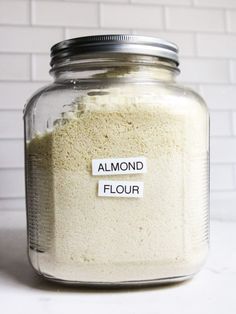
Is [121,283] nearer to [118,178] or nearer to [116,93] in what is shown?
[118,178]

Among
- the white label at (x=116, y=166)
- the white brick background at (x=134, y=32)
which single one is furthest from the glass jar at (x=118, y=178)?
the white brick background at (x=134, y=32)

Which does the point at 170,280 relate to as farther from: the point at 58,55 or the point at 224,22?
the point at 224,22

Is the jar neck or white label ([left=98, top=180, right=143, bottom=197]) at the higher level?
the jar neck

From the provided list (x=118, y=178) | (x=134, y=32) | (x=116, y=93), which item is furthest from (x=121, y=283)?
(x=134, y=32)

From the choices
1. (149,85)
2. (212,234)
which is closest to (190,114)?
(149,85)

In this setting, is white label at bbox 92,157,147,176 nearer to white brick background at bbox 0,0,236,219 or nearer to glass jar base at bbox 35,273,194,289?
glass jar base at bbox 35,273,194,289

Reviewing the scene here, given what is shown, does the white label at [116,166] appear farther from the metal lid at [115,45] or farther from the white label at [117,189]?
the metal lid at [115,45]

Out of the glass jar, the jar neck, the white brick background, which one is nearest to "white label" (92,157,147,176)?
the glass jar
